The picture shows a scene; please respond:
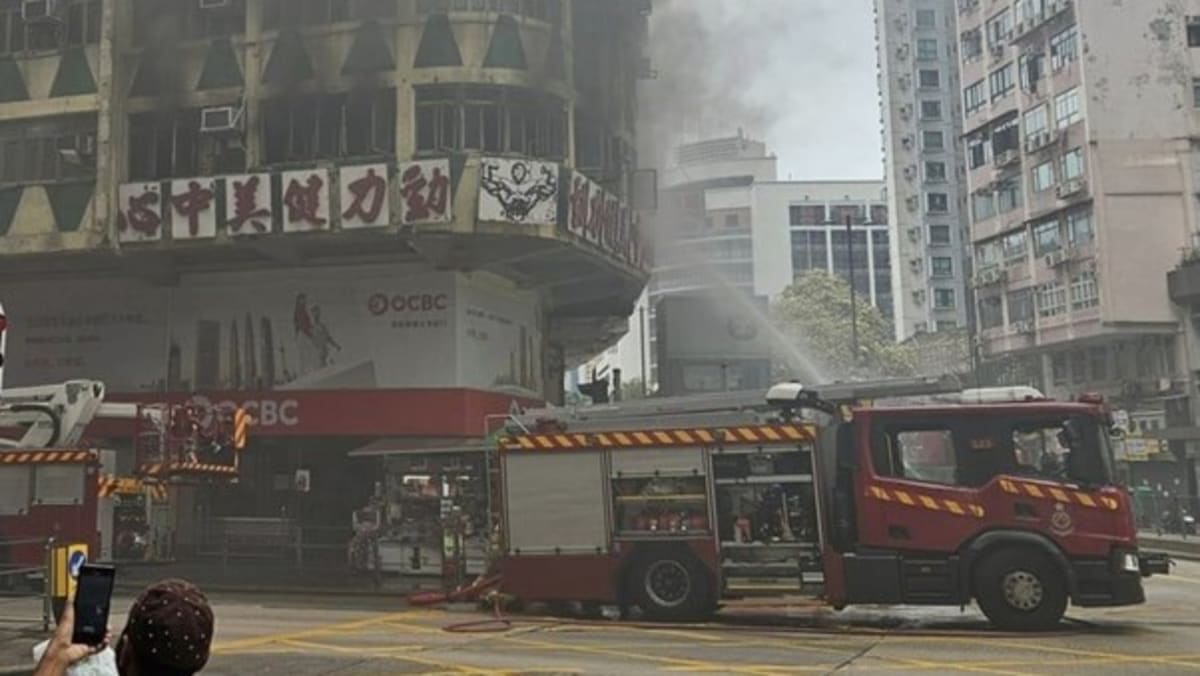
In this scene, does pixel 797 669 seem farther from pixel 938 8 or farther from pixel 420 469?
pixel 938 8

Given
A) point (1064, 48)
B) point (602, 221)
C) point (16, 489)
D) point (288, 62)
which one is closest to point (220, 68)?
point (288, 62)

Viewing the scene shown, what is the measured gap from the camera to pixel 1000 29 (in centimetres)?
4772

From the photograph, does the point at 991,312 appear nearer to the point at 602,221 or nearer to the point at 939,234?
the point at 602,221

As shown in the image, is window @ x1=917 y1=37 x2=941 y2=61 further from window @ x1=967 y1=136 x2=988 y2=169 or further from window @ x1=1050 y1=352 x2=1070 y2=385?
window @ x1=1050 y1=352 x2=1070 y2=385

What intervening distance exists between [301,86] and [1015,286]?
107 feet

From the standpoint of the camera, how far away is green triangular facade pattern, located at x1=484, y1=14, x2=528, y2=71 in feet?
74.0

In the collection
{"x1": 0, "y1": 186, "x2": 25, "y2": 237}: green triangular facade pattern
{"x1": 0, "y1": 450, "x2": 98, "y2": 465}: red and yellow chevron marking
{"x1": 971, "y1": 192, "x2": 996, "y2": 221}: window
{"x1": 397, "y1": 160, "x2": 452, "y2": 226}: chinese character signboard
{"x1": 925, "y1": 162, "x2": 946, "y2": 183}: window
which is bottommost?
{"x1": 0, "y1": 450, "x2": 98, "y2": 465}: red and yellow chevron marking

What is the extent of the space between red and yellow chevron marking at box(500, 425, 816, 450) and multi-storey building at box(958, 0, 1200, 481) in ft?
99.4

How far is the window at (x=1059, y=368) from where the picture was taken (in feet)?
143

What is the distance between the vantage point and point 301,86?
23.3m

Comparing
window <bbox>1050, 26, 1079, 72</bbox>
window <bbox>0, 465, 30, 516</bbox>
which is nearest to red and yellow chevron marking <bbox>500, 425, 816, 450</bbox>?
window <bbox>0, 465, 30, 516</bbox>

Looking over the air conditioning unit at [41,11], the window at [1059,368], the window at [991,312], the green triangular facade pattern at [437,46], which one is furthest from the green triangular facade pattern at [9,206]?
the window at [991,312]

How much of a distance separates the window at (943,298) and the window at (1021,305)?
129 ft

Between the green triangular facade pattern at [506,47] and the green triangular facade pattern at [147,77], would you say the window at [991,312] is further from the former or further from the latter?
the green triangular facade pattern at [147,77]
